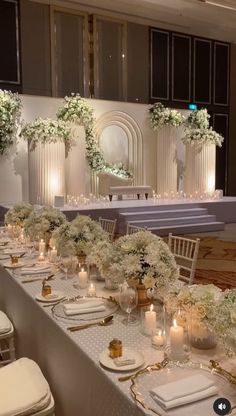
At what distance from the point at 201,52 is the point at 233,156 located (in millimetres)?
4336

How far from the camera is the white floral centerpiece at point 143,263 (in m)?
2.11

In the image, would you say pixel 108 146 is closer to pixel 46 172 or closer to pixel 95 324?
pixel 46 172

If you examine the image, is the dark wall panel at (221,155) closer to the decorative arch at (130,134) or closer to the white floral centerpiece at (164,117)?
the white floral centerpiece at (164,117)

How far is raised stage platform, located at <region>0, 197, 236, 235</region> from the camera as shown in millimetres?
8852

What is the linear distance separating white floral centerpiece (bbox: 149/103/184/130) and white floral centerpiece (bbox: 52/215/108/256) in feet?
29.8

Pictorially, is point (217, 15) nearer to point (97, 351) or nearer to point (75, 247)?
point (75, 247)

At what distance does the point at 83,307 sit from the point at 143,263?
1.34 feet

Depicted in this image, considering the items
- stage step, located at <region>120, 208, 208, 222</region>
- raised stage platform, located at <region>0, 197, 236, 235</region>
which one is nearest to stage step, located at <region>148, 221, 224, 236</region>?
raised stage platform, located at <region>0, 197, 236, 235</region>

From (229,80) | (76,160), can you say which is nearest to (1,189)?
(76,160)

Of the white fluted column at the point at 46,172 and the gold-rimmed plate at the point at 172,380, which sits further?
the white fluted column at the point at 46,172

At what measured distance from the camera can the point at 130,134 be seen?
12.2 metres

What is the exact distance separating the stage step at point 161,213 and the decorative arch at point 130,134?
2881 mm

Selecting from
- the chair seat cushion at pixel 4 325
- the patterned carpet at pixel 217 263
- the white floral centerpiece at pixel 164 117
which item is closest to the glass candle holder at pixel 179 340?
the chair seat cushion at pixel 4 325

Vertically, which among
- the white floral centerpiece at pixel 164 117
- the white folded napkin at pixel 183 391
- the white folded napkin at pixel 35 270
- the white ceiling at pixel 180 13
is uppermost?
the white ceiling at pixel 180 13
